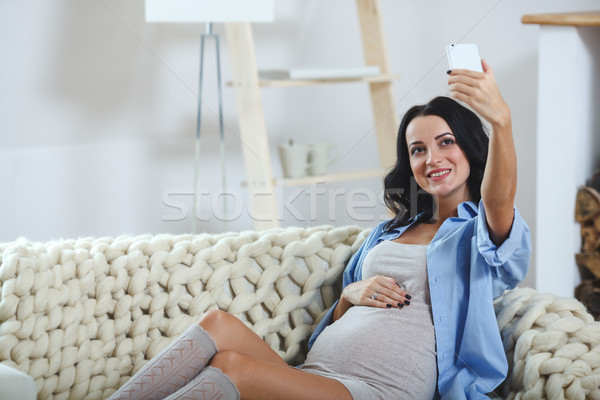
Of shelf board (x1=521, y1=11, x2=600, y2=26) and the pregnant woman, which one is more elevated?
shelf board (x1=521, y1=11, x2=600, y2=26)

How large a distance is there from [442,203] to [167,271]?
20.4 inches

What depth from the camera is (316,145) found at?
222cm

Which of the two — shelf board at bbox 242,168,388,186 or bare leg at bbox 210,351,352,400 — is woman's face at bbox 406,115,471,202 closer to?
bare leg at bbox 210,351,352,400

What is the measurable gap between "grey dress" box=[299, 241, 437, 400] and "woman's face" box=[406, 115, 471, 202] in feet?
0.38

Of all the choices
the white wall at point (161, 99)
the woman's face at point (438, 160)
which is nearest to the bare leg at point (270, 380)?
the woman's face at point (438, 160)

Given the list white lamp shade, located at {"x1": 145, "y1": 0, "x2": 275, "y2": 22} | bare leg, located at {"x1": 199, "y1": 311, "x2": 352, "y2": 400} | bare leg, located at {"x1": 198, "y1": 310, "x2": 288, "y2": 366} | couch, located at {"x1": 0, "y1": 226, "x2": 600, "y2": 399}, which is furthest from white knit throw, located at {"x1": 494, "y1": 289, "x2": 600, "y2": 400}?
white lamp shade, located at {"x1": 145, "y1": 0, "x2": 275, "y2": 22}

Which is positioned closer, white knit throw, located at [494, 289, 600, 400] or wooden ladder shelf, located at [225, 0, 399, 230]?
white knit throw, located at [494, 289, 600, 400]

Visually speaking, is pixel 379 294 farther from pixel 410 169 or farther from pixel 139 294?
pixel 139 294

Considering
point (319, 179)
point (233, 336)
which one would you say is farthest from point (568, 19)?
point (233, 336)

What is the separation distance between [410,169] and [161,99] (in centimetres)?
130

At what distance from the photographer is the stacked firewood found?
5.99 ft

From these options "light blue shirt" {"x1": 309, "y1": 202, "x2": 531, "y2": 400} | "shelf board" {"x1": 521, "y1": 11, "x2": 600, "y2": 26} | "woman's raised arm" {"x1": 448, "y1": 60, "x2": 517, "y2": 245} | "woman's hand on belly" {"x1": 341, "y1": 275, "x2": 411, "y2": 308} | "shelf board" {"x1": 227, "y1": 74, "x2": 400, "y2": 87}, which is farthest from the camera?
"shelf board" {"x1": 227, "y1": 74, "x2": 400, "y2": 87}

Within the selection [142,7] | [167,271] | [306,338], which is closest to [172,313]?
[167,271]

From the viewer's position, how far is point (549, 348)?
1014 mm
